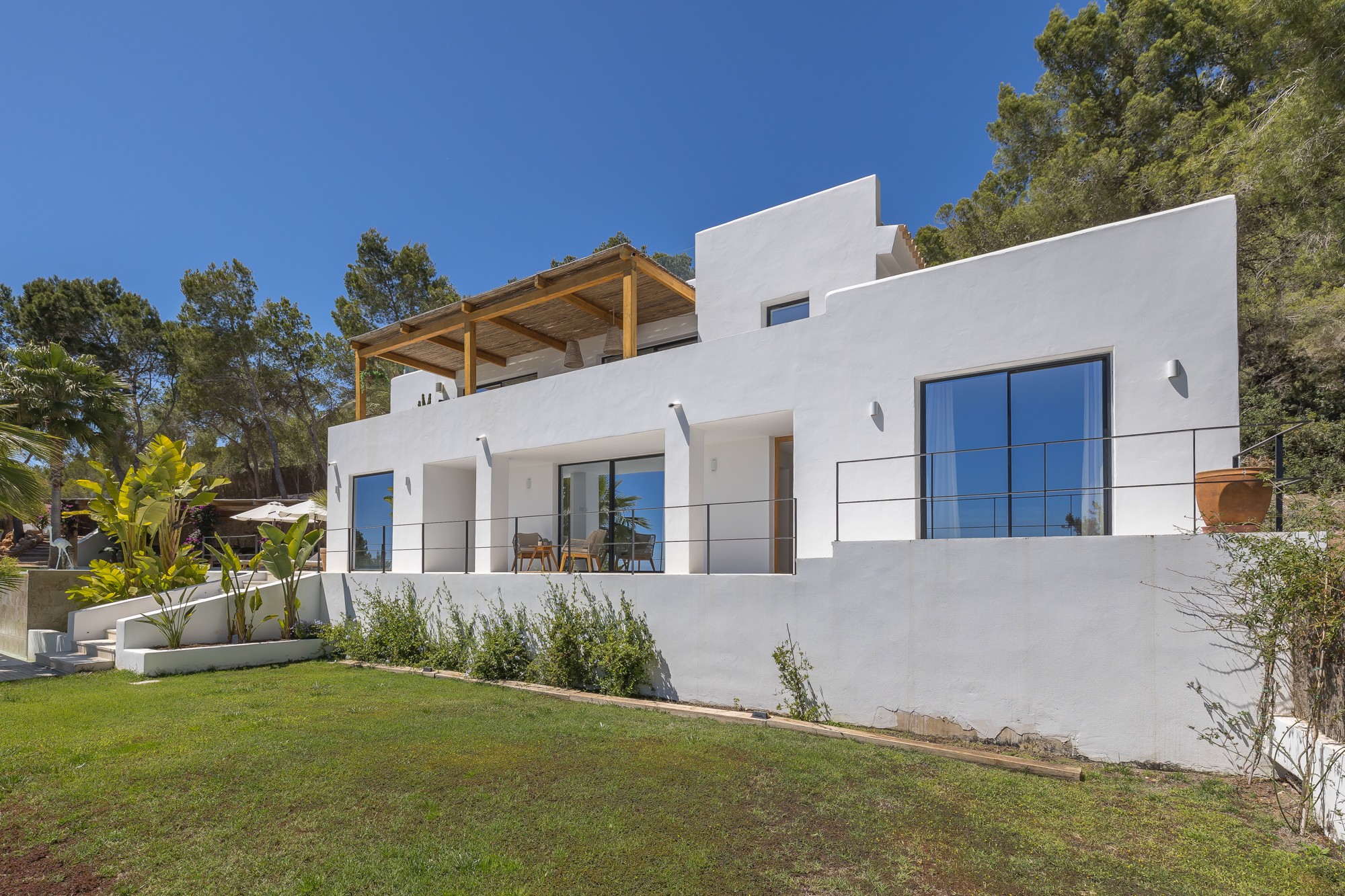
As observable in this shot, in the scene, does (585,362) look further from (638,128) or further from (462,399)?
(638,128)

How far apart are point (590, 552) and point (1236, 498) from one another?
9.24 m

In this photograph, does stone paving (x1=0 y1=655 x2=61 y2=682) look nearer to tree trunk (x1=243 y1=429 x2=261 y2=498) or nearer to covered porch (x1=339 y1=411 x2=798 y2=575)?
covered porch (x1=339 y1=411 x2=798 y2=575)

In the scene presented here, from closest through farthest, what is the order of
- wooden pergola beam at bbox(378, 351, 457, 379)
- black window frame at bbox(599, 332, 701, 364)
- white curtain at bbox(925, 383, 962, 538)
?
1. white curtain at bbox(925, 383, 962, 538)
2. black window frame at bbox(599, 332, 701, 364)
3. wooden pergola beam at bbox(378, 351, 457, 379)

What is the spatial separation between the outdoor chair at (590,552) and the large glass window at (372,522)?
17.4 feet

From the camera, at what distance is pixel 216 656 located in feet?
43.9

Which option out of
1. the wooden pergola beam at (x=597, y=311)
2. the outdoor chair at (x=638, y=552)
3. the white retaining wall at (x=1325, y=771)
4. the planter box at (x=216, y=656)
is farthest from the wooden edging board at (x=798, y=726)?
the wooden pergola beam at (x=597, y=311)

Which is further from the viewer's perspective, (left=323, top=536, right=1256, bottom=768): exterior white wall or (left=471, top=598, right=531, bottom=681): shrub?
(left=471, top=598, right=531, bottom=681): shrub

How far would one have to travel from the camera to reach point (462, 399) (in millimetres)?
15125

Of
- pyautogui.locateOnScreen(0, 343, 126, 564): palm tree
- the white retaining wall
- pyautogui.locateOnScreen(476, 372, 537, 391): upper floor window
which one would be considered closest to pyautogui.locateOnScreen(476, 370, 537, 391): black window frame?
pyautogui.locateOnScreen(476, 372, 537, 391): upper floor window

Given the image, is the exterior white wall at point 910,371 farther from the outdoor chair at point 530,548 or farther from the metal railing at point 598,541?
the outdoor chair at point 530,548

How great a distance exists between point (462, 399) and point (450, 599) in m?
4.37

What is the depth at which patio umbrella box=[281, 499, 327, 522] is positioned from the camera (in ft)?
68.5

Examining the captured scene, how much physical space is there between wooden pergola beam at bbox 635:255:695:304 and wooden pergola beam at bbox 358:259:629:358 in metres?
0.34

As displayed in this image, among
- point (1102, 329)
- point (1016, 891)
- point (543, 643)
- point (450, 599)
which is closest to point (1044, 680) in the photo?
point (1016, 891)
